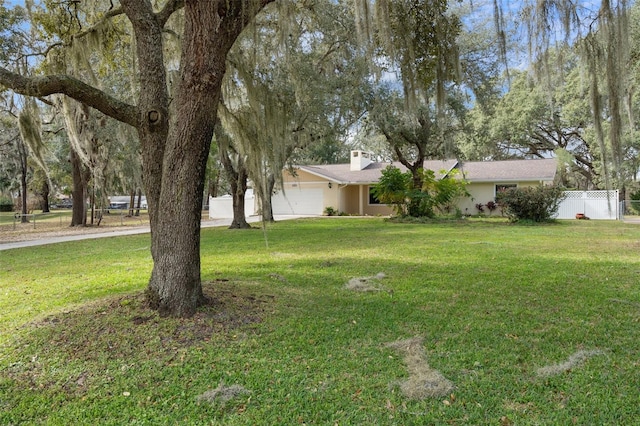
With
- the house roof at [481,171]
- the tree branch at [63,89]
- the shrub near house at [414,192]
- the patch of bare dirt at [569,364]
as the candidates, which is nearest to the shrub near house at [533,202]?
the shrub near house at [414,192]

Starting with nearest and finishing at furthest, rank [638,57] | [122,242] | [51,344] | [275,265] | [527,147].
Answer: [51,344]
[275,265]
[638,57]
[122,242]
[527,147]

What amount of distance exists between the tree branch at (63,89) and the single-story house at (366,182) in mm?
17315

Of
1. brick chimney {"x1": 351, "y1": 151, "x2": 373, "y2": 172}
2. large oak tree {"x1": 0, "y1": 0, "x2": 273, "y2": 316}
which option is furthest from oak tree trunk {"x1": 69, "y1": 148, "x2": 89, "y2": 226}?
brick chimney {"x1": 351, "y1": 151, "x2": 373, "y2": 172}

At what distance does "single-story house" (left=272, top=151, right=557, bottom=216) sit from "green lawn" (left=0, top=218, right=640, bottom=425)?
1602 cm

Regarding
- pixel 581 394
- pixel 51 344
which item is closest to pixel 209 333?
pixel 51 344

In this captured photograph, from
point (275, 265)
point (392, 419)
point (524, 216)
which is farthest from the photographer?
point (524, 216)

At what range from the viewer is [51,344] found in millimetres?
3242

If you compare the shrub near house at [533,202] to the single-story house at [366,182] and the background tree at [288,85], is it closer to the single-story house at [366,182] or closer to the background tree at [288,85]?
the single-story house at [366,182]

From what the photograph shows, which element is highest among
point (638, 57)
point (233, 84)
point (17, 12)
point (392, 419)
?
point (17, 12)

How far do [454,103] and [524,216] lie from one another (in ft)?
16.0

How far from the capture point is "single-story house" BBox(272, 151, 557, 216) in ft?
69.7

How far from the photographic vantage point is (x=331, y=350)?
3225 mm

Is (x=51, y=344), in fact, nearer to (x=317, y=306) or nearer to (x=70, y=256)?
(x=317, y=306)

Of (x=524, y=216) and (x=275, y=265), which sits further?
(x=524, y=216)
